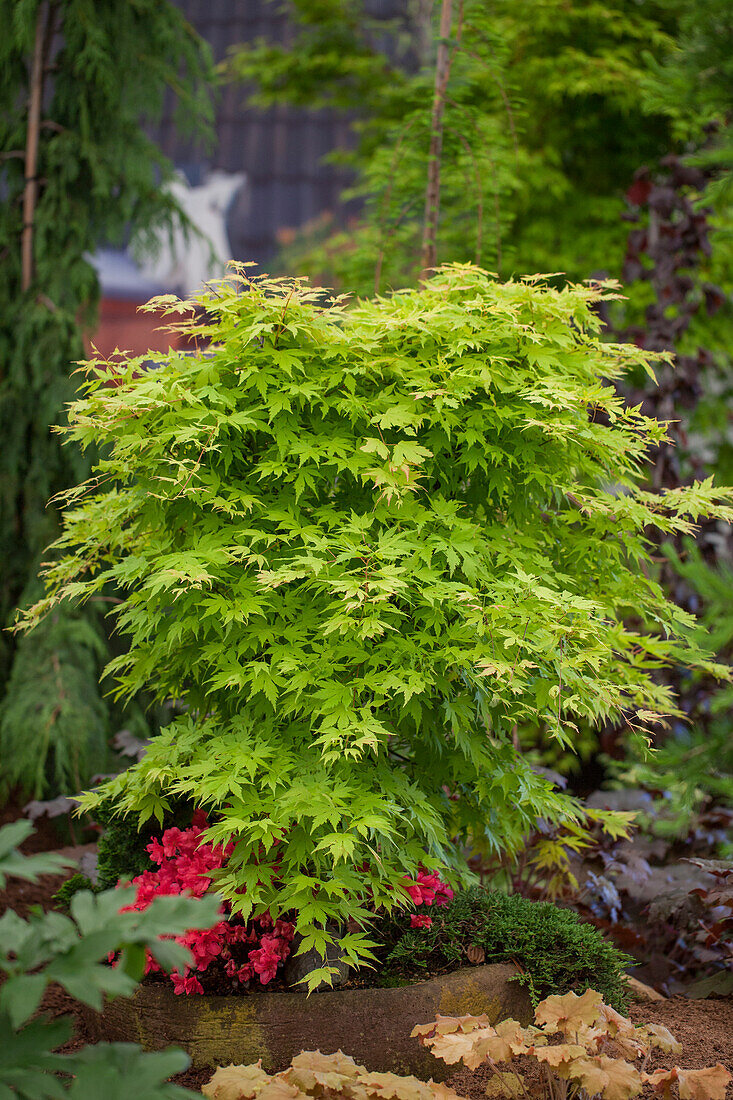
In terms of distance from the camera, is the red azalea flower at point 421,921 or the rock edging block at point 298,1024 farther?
the red azalea flower at point 421,921

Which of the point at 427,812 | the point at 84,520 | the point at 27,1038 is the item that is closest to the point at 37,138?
the point at 84,520

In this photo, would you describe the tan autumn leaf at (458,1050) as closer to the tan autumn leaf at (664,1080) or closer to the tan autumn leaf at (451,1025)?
the tan autumn leaf at (451,1025)

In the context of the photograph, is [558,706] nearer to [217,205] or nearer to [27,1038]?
[27,1038]

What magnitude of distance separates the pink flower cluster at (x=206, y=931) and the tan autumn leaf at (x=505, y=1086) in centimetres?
68

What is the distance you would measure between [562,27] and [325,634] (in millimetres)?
7268

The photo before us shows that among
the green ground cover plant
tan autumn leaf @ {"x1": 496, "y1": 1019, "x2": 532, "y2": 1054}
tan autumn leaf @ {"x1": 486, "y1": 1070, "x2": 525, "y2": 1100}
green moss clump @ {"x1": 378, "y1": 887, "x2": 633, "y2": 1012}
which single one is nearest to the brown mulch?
tan autumn leaf @ {"x1": 486, "y1": 1070, "x2": 525, "y2": 1100}

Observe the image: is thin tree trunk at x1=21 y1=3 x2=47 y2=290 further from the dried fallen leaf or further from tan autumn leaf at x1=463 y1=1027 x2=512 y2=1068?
tan autumn leaf at x1=463 y1=1027 x2=512 y2=1068

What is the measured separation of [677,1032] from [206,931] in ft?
4.83

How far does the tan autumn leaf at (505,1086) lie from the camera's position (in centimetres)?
234

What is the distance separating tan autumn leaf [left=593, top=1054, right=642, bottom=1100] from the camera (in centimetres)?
208

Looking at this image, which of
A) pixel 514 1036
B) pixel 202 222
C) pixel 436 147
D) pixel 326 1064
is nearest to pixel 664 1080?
pixel 514 1036

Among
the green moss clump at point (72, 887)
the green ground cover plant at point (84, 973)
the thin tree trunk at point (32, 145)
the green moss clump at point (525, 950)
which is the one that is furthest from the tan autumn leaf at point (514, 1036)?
the thin tree trunk at point (32, 145)

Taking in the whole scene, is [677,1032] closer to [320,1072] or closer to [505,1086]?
[505,1086]

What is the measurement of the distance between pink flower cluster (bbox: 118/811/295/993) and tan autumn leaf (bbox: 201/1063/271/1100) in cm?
36
